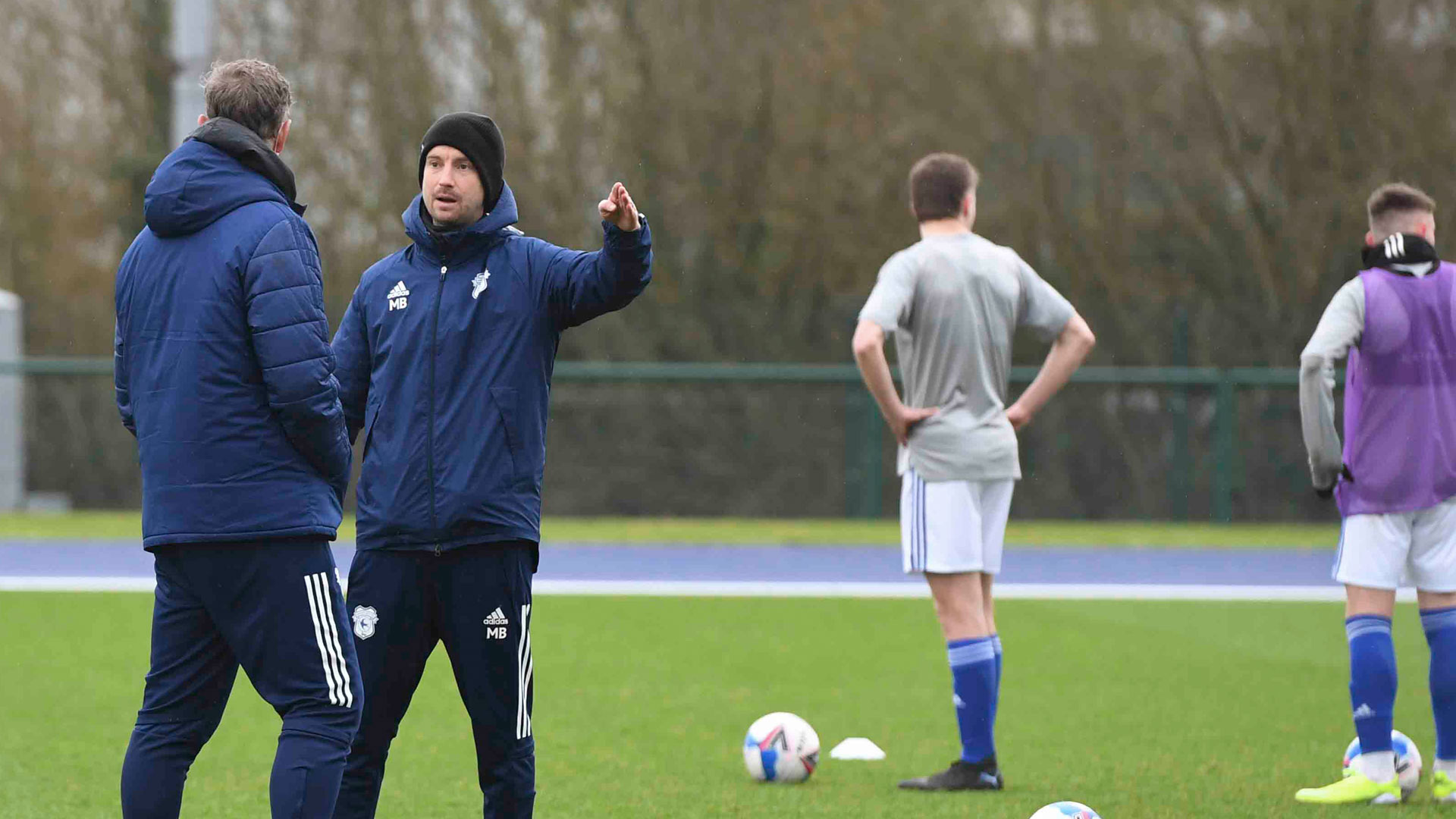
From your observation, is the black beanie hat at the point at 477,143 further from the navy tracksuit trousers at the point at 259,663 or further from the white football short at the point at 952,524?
the white football short at the point at 952,524

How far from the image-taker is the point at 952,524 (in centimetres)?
598

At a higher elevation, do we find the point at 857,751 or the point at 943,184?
the point at 943,184

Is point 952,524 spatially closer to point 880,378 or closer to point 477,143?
point 880,378

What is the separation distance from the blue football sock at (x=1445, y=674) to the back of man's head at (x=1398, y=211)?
1254mm

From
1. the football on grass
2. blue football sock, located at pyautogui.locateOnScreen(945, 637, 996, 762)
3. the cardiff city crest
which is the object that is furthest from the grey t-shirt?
the cardiff city crest

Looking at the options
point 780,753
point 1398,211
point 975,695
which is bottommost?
point 780,753

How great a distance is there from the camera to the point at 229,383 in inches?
155

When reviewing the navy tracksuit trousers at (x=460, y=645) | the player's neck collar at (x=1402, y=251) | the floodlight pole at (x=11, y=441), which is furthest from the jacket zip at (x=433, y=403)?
the floodlight pole at (x=11, y=441)

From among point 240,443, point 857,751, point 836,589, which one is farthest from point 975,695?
point 836,589

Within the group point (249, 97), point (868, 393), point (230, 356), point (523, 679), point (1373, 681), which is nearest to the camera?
point (230, 356)

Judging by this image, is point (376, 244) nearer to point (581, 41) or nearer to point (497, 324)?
point (581, 41)

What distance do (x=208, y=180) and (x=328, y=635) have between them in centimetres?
107

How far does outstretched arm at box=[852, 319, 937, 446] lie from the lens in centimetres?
594

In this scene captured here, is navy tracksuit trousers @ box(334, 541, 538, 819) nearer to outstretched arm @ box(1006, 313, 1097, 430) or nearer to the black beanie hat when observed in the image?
the black beanie hat
